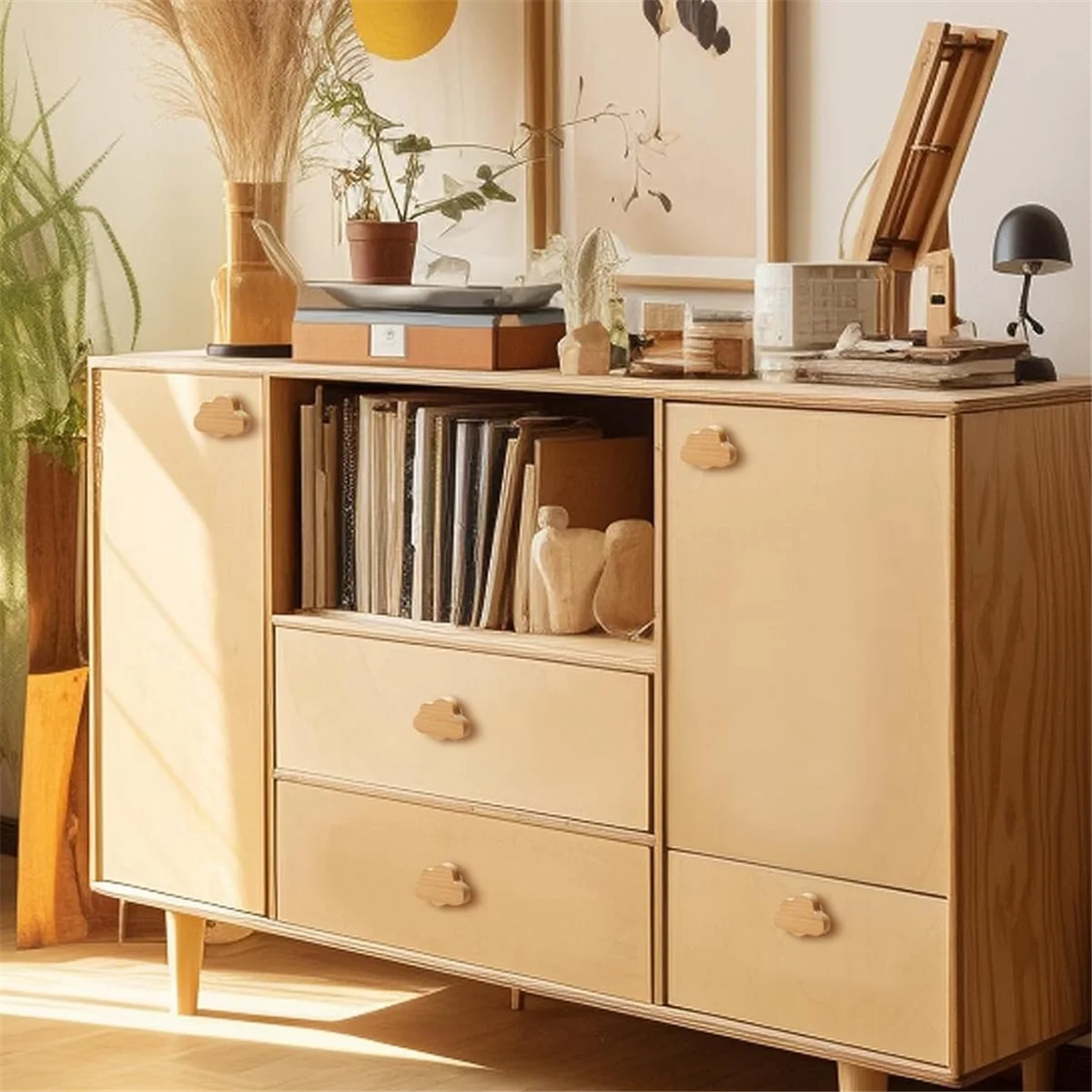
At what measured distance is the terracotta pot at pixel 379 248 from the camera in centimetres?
328

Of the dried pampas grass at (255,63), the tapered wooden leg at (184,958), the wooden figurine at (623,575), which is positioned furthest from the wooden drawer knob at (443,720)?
the dried pampas grass at (255,63)

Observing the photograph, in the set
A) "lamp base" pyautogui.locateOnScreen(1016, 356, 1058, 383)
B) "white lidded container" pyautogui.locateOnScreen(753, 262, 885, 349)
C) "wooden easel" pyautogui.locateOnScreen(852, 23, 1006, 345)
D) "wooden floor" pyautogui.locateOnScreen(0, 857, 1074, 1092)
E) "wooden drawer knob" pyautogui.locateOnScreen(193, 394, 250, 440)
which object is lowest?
"wooden floor" pyautogui.locateOnScreen(0, 857, 1074, 1092)

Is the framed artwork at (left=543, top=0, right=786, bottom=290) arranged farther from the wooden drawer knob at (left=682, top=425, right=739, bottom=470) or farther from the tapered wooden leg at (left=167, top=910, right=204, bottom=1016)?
the tapered wooden leg at (left=167, top=910, right=204, bottom=1016)

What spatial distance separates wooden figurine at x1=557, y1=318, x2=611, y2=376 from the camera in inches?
116

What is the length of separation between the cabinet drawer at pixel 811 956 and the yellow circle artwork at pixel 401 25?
4.43 feet

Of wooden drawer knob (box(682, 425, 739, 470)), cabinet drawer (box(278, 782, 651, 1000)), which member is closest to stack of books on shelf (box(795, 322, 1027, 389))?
wooden drawer knob (box(682, 425, 739, 470))

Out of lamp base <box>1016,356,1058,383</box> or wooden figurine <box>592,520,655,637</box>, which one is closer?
lamp base <box>1016,356,1058,383</box>

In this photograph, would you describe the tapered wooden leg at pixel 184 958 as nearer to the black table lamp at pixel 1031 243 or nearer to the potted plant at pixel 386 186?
the potted plant at pixel 386 186

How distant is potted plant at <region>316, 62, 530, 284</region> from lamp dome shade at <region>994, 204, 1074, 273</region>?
31.1 inches

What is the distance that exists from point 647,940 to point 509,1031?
23.8 inches

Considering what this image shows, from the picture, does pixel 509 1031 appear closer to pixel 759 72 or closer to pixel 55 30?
pixel 759 72

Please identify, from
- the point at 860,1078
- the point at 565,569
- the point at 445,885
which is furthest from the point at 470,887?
the point at 860,1078

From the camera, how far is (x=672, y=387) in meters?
2.79

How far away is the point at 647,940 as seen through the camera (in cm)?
289
